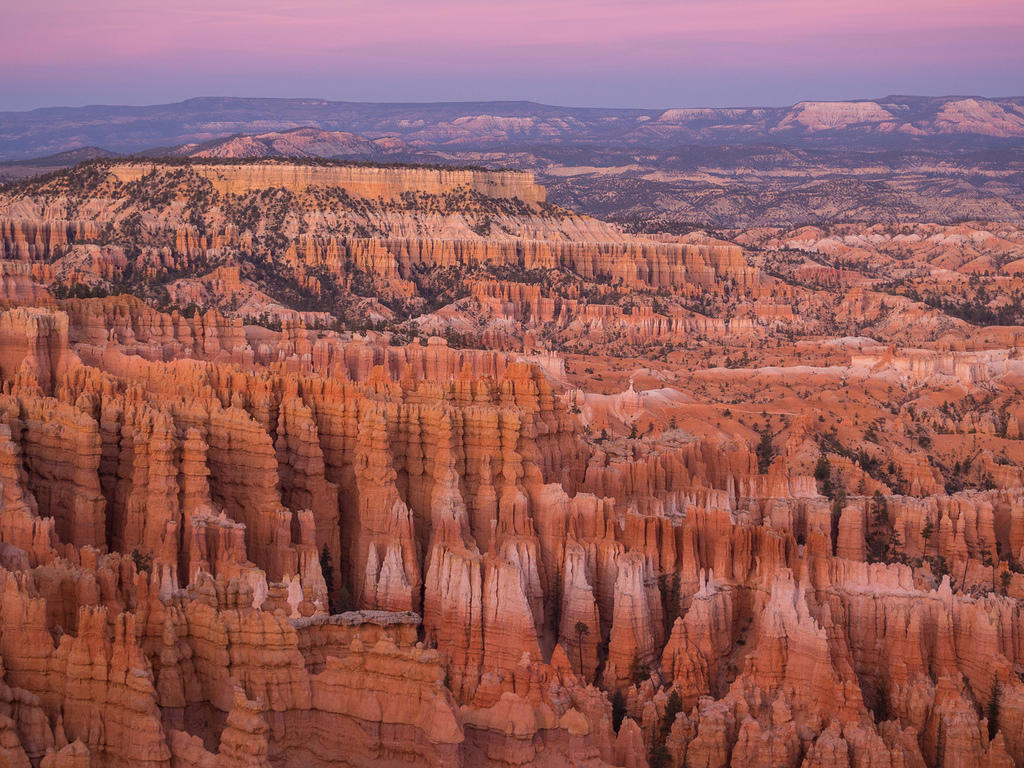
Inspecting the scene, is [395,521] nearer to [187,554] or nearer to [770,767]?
[187,554]

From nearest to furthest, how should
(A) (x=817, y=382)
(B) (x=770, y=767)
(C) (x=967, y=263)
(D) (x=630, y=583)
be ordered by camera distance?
(B) (x=770, y=767) → (D) (x=630, y=583) → (A) (x=817, y=382) → (C) (x=967, y=263)

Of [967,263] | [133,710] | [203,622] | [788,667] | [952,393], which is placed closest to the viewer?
[133,710]

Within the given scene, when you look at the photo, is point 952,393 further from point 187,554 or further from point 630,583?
point 187,554

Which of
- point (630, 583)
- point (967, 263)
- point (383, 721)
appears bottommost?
point (967, 263)

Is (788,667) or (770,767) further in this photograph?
(788,667)

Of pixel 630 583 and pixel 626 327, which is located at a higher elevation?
pixel 630 583

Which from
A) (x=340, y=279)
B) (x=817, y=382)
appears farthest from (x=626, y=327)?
(x=817, y=382)

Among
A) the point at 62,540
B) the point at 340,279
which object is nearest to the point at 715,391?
the point at 340,279
